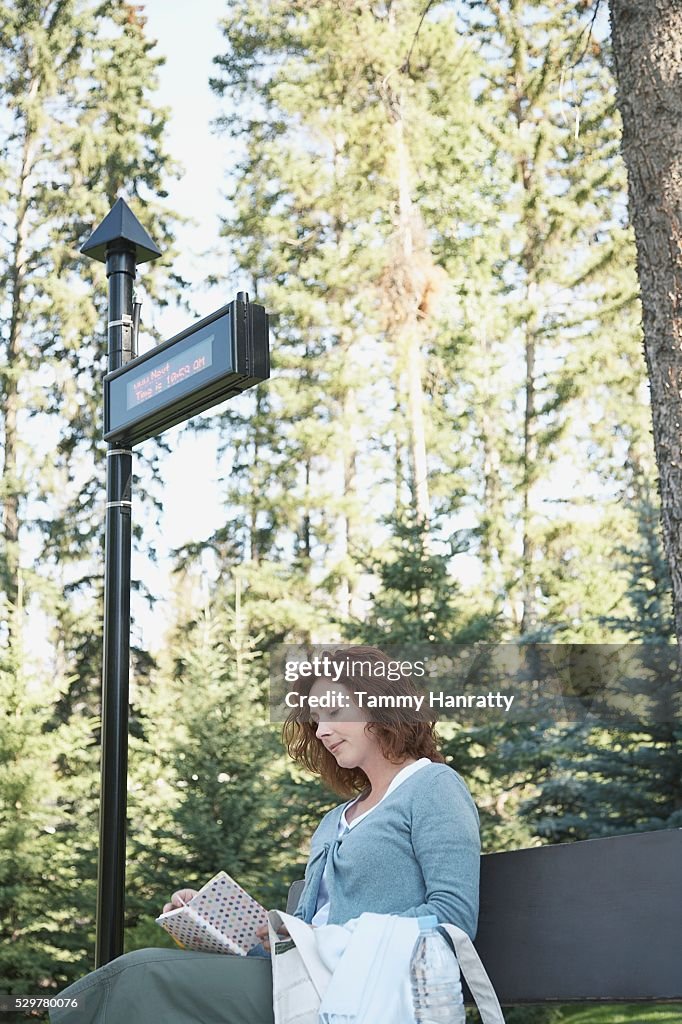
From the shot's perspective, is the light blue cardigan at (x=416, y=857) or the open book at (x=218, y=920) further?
the open book at (x=218, y=920)

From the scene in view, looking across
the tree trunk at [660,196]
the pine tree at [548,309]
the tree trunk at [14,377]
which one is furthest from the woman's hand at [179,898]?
the pine tree at [548,309]

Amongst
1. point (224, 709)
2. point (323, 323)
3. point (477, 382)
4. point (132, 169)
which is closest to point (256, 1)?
point (132, 169)

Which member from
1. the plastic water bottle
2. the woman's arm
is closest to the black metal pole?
the woman's arm

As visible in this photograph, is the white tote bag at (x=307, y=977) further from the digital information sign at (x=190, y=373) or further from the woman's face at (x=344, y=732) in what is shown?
the digital information sign at (x=190, y=373)

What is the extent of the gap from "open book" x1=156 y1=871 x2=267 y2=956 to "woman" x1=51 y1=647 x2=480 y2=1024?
0.04 m

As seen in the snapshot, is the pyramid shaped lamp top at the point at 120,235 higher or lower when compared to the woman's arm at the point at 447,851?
higher

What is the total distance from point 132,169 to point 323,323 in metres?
2.57

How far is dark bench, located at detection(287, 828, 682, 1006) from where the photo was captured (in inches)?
82.2

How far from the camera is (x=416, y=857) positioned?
2.29m

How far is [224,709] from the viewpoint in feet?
28.1

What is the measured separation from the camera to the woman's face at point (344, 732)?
252 centimetres

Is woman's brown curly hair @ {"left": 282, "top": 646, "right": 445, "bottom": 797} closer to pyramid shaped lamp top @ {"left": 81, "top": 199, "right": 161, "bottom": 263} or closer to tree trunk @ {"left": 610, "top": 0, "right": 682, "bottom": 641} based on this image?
tree trunk @ {"left": 610, "top": 0, "right": 682, "bottom": 641}

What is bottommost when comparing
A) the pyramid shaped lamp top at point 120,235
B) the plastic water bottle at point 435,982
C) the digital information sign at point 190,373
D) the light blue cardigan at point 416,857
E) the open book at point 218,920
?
the plastic water bottle at point 435,982

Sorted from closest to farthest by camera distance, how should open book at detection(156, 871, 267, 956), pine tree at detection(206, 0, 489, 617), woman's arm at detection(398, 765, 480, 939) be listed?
woman's arm at detection(398, 765, 480, 939), open book at detection(156, 871, 267, 956), pine tree at detection(206, 0, 489, 617)
